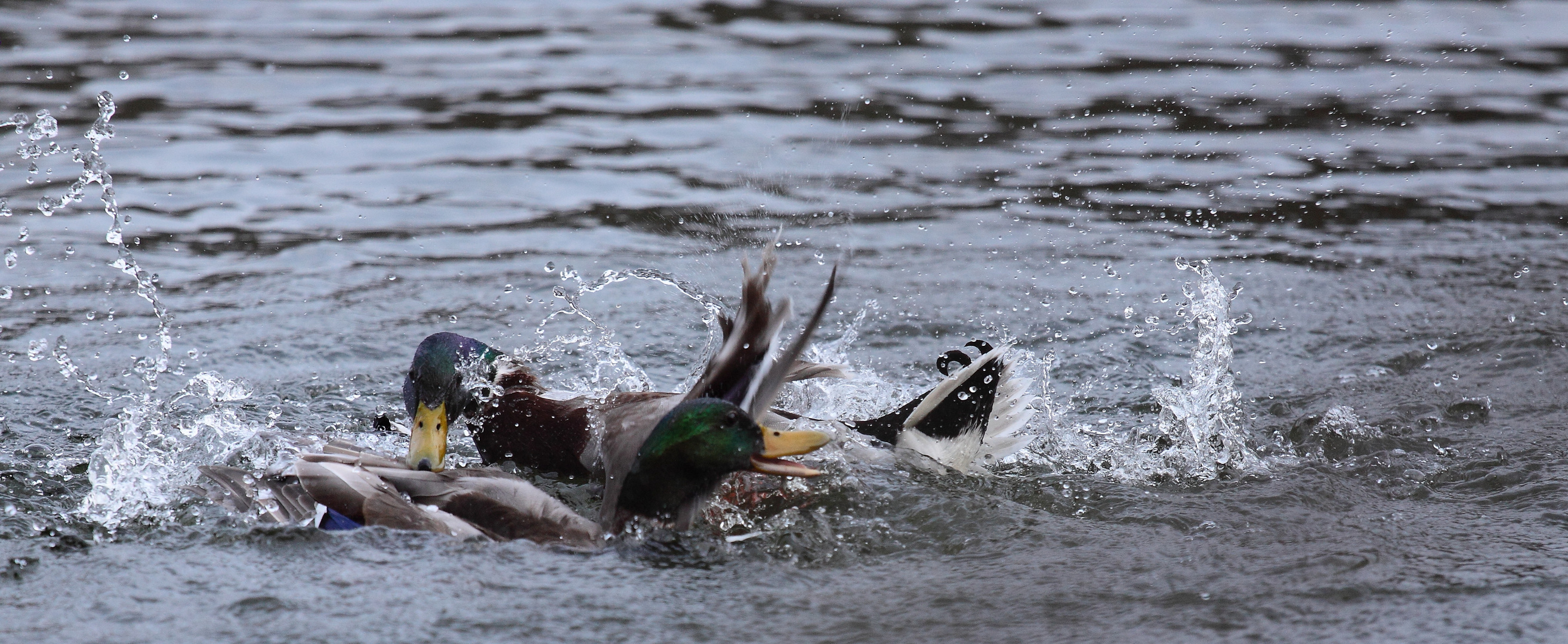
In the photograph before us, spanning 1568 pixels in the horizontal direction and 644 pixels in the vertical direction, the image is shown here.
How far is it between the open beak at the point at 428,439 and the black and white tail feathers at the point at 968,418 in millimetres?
1460

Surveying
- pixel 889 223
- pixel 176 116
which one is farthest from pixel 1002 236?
pixel 176 116

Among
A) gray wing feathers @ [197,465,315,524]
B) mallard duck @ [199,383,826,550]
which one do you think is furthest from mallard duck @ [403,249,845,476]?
gray wing feathers @ [197,465,315,524]

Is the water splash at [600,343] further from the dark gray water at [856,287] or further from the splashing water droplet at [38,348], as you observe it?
the splashing water droplet at [38,348]

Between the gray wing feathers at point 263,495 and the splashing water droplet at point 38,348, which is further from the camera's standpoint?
the splashing water droplet at point 38,348

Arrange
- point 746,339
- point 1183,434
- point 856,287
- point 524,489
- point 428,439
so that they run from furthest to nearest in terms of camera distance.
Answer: point 856,287 → point 1183,434 → point 428,439 → point 746,339 → point 524,489

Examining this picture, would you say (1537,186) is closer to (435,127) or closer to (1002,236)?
(1002,236)

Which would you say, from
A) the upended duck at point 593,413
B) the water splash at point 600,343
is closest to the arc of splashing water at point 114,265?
the upended duck at point 593,413

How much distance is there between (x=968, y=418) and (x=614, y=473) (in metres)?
1.21

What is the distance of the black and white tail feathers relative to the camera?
5023 millimetres

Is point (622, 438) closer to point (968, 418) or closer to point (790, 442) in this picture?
point (790, 442)

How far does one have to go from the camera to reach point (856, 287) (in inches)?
294

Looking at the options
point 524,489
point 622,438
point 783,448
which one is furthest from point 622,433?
point 783,448

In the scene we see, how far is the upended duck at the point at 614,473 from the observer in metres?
4.38

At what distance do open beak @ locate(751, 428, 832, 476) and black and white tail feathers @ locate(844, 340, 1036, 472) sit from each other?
73 centimetres
